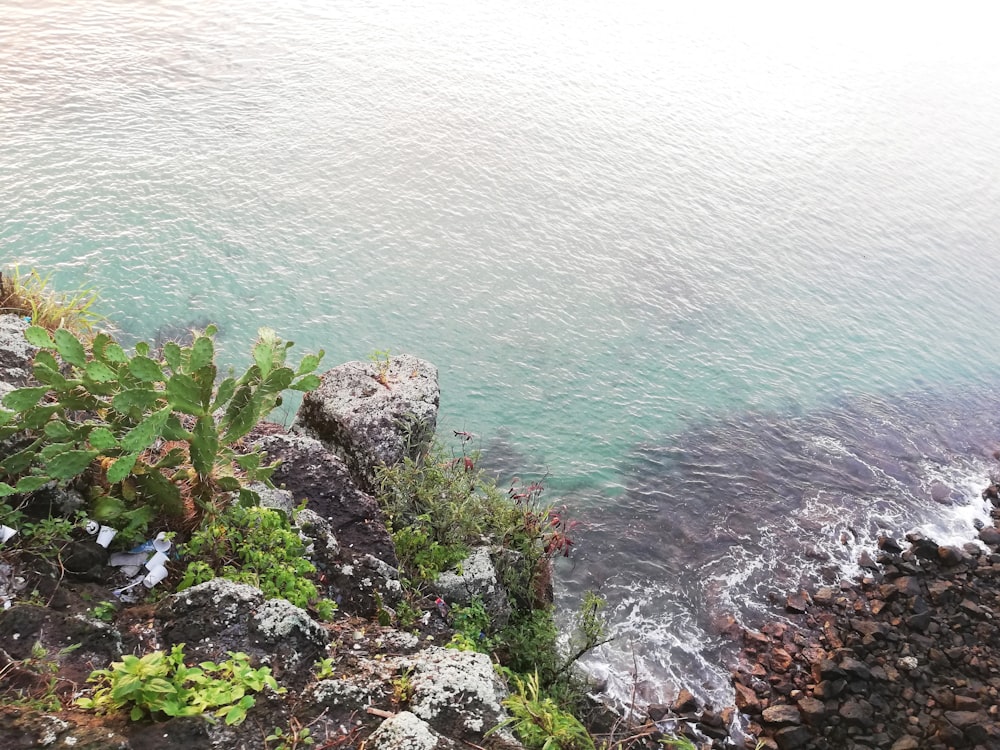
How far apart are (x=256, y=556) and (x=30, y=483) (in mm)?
1764

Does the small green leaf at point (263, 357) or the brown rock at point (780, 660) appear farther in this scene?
the brown rock at point (780, 660)

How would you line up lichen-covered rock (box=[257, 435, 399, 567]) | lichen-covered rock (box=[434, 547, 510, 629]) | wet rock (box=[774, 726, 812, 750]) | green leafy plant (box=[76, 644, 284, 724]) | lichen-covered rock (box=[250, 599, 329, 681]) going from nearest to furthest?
green leafy plant (box=[76, 644, 284, 724]) < lichen-covered rock (box=[250, 599, 329, 681]) < lichen-covered rock (box=[257, 435, 399, 567]) < lichen-covered rock (box=[434, 547, 510, 629]) < wet rock (box=[774, 726, 812, 750])

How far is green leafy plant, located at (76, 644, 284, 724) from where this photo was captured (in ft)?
13.3

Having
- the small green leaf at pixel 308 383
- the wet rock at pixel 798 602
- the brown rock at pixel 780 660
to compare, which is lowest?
the brown rock at pixel 780 660

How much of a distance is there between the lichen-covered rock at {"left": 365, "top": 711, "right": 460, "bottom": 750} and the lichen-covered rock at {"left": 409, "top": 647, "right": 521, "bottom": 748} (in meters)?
0.31

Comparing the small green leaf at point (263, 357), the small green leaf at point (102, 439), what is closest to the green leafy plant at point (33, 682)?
the small green leaf at point (102, 439)

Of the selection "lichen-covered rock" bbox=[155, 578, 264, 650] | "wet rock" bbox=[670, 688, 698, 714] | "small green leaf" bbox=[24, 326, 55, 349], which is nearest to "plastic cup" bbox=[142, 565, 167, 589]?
"lichen-covered rock" bbox=[155, 578, 264, 650]

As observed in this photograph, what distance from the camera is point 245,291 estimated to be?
15.0 m

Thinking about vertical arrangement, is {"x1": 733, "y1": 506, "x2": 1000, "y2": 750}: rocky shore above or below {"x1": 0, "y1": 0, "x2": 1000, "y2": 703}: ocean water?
below

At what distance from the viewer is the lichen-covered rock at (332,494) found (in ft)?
24.8

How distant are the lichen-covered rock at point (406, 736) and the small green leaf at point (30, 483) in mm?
3005

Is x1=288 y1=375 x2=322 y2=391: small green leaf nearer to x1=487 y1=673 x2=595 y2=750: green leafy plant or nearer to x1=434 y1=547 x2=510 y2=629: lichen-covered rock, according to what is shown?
x1=434 y1=547 x2=510 y2=629: lichen-covered rock

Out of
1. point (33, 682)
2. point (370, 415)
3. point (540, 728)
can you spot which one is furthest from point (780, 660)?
point (33, 682)

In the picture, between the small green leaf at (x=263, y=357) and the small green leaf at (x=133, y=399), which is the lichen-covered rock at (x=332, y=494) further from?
the small green leaf at (x=133, y=399)
